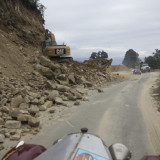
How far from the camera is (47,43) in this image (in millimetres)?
17344

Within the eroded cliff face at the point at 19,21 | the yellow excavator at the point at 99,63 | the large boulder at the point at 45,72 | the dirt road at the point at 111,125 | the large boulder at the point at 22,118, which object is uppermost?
the eroded cliff face at the point at 19,21

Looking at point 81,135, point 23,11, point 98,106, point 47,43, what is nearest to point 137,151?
point 81,135

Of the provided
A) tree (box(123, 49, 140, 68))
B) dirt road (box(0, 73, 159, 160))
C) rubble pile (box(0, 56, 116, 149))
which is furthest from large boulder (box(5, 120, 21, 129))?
tree (box(123, 49, 140, 68))

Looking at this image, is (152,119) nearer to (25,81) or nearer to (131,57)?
(25,81)

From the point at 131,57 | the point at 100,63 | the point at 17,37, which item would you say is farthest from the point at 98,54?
the point at 17,37

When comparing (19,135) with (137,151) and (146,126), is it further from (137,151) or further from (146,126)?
(146,126)

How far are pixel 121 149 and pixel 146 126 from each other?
4.23 m

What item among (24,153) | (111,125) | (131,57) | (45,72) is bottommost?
(111,125)

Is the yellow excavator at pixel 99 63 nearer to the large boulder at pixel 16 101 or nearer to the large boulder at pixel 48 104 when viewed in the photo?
the large boulder at pixel 48 104

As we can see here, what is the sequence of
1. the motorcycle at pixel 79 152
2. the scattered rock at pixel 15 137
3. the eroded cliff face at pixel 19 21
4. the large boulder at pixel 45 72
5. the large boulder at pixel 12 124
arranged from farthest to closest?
1. the eroded cliff face at pixel 19 21
2. the large boulder at pixel 45 72
3. the large boulder at pixel 12 124
4. the scattered rock at pixel 15 137
5. the motorcycle at pixel 79 152

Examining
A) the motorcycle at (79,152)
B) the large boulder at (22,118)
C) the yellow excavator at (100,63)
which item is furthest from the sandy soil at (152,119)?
the yellow excavator at (100,63)

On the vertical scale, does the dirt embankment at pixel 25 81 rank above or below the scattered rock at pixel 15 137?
above

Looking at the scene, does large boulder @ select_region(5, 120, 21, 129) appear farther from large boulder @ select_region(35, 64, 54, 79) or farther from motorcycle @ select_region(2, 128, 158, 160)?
large boulder @ select_region(35, 64, 54, 79)

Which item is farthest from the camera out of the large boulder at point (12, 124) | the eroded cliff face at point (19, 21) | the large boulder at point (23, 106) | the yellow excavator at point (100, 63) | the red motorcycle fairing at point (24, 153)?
the yellow excavator at point (100, 63)
